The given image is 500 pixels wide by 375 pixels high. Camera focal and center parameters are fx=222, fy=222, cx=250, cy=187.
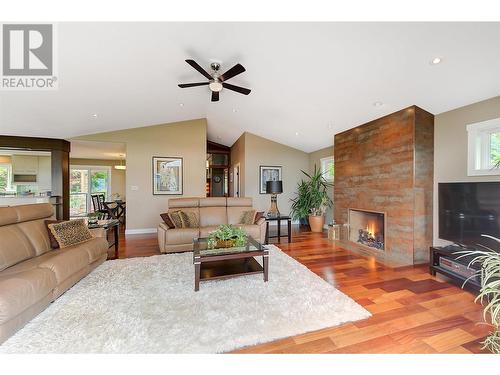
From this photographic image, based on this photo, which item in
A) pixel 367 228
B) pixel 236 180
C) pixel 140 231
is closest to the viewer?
pixel 367 228

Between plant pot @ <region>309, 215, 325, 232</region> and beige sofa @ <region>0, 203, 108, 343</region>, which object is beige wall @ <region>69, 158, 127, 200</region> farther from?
plant pot @ <region>309, 215, 325, 232</region>

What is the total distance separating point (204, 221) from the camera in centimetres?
438

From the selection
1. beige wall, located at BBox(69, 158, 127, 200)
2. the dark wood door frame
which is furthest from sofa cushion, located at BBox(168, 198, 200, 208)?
beige wall, located at BBox(69, 158, 127, 200)

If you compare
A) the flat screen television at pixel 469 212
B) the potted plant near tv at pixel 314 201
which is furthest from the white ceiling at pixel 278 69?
the potted plant near tv at pixel 314 201

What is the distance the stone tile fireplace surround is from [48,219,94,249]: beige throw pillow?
4332mm

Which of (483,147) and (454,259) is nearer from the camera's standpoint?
(454,259)

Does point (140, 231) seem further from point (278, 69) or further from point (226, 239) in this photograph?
point (278, 69)

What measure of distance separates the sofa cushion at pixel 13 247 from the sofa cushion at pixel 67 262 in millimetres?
267

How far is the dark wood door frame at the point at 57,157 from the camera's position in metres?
5.10

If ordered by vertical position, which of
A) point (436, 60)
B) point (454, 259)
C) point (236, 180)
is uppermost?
point (436, 60)

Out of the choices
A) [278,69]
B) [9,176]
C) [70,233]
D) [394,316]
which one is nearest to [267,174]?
[278,69]

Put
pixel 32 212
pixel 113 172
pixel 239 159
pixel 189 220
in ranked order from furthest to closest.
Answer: pixel 113 172 < pixel 239 159 < pixel 189 220 < pixel 32 212

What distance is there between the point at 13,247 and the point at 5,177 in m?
7.59

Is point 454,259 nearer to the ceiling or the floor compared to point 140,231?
nearer to the ceiling
